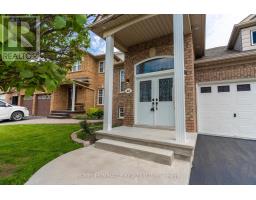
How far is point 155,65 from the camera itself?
5992mm

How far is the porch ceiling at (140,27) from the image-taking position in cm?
451

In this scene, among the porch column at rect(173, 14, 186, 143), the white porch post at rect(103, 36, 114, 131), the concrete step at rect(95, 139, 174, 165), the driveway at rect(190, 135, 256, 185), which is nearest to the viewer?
the driveway at rect(190, 135, 256, 185)

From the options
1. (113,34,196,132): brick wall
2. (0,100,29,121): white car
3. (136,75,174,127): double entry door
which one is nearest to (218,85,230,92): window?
(113,34,196,132): brick wall

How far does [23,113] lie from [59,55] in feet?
32.5

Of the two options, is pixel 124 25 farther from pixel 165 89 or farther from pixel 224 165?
pixel 224 165

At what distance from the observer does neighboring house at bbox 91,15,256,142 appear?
16.5 feet

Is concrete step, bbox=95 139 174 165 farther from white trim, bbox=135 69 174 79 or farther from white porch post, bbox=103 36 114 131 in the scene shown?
white trim, bbox=135 69 174 79

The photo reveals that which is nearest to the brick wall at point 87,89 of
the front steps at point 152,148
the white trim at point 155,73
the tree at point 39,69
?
the white trim at point 155,73

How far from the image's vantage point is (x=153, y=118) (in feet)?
19.0

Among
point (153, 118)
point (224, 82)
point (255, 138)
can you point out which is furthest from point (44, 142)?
point (255, 138)

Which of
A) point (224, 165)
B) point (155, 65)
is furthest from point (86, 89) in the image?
point (224, 165)

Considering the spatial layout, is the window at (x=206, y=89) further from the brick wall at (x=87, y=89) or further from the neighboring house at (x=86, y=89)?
the brick wall at (x=87, y=89)

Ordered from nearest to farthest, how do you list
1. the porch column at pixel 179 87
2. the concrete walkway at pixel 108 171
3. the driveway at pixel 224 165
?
1. the concrete walkway at pixel 108 171
2. the driveway at pixel 224 165
3. the porch column at pixel 179 87

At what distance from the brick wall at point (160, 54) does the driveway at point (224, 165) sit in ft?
3.82
